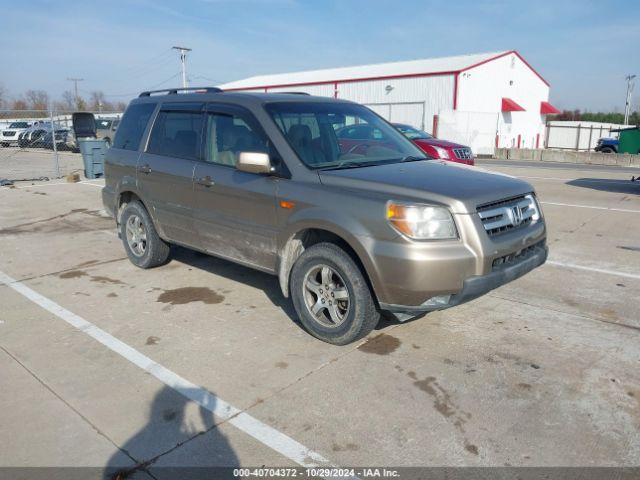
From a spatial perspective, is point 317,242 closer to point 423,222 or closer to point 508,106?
point 423,222

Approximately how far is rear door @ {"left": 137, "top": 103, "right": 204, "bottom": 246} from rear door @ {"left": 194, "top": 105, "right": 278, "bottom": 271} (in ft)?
0.51

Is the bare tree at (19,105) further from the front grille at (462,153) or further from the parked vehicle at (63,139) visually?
the front grille at (462,153)

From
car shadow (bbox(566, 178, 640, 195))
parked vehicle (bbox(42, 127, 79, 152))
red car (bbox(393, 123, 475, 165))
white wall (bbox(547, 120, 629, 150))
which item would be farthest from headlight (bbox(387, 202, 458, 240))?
white wall (bbox(547, 120, 629, 150))

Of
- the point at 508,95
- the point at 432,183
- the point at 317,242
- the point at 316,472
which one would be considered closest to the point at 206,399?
the point at 316,472

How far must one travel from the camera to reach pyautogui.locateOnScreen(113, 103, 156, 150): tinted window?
574 centimetres

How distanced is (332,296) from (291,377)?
2.38 feet

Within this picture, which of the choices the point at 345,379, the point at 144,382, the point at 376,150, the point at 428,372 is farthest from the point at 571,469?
the point at 376,150

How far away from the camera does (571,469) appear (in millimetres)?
2613

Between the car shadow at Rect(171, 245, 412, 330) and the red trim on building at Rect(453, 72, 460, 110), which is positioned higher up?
the red trim on building at Rect(453, 72, 460, 110)

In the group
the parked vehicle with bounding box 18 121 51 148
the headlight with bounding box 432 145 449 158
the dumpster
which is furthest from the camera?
the parked vehicle with bounding box 18 121 51 148

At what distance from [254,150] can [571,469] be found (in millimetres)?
3232

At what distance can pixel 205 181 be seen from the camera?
4.73 m

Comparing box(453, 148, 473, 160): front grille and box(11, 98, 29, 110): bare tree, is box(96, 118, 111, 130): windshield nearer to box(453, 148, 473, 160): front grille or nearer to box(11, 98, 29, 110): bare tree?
box(453, 148, 473, 160): front grille

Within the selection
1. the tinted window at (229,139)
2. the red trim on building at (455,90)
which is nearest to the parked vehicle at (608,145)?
the red trim on building at (455,90)
